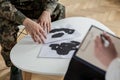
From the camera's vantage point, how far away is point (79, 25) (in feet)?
4.22

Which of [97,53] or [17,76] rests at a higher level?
[97,53]

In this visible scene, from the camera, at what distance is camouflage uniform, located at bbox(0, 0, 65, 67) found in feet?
4.17

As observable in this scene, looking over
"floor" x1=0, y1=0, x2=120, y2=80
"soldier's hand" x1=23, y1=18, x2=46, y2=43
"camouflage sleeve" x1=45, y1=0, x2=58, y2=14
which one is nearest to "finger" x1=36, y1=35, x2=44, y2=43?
"soldier's hand" x1=23, y1=18, x2=46, y2=43

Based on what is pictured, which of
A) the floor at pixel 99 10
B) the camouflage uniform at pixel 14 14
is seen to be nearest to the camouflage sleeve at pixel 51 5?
the camouflage uniform at pixel 14 14

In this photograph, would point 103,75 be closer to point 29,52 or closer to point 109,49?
point 109,49

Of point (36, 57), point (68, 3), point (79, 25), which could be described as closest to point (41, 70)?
point (36, 57)

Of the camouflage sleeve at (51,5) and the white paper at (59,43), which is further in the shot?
the camouflage sleeve at (51,5)

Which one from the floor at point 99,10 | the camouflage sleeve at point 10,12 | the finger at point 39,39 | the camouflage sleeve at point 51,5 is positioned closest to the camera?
the finger at point 39,39

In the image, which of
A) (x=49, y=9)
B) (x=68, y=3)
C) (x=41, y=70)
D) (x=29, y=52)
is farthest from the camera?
(x=68, y=3)

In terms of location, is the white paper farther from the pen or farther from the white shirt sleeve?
the white shirt sleeve

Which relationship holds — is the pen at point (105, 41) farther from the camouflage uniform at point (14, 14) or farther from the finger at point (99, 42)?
the camouflage uniform at point (14, 14)

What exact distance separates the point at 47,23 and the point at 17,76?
1.19ft

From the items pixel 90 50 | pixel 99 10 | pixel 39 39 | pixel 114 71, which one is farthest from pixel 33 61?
pixel 99 10

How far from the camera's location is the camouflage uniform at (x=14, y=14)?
4.17ft
